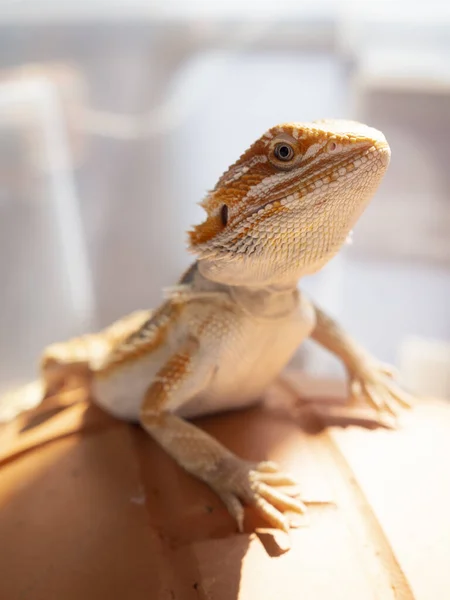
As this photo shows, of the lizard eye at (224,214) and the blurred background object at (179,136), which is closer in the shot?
the lizard eye at (224,214)

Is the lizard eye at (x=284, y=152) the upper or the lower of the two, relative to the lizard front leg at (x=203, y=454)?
upper

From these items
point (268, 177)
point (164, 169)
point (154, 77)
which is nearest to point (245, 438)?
point (268, 177)

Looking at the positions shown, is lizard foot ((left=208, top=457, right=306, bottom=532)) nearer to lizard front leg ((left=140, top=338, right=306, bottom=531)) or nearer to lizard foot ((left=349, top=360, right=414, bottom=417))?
lizard front leg ((left=140, top=338, right=306, bottom=531))

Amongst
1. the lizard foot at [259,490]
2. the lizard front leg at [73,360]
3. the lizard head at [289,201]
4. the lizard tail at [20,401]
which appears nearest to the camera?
the lizard head at [289,201]

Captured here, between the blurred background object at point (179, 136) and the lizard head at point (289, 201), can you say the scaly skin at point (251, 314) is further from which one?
the blurred background object at point (179, 136)

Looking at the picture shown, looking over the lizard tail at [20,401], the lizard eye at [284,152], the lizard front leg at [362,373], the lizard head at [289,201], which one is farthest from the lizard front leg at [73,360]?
the lizard eye at [284,152]

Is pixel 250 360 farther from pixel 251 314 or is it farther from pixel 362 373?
pixel 362 373

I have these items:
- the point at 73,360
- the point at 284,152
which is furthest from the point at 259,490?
the point at 73,360
